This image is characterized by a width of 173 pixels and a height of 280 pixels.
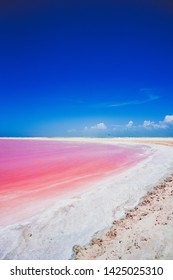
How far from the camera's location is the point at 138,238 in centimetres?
470

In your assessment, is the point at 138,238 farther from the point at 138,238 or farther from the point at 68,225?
the point at 68,225

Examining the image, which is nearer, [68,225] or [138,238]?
[138,238]

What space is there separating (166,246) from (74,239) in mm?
1787

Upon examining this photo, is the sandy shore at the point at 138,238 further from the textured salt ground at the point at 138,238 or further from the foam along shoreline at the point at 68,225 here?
the foam along shoreline at the point at 68,225

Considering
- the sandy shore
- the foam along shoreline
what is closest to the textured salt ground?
the sandy shore

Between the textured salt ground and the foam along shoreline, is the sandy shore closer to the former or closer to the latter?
the textured salt ground

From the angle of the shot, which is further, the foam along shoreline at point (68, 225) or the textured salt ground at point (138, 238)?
the foam along shoreline at point (68, 225)

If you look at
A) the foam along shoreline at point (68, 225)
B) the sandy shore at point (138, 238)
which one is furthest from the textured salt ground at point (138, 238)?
the foam along shoreline at point (68, 225)

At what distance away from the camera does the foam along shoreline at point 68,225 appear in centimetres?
472

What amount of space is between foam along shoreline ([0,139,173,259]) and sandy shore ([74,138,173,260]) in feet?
0.44

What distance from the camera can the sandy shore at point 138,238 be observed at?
4254mm

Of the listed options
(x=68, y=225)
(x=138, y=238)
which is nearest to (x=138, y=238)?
(x=138, y=238)
